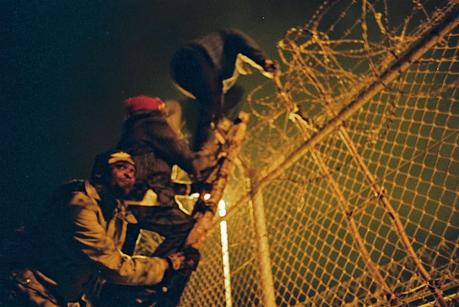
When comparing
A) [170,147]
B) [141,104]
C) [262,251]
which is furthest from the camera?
[141,104]

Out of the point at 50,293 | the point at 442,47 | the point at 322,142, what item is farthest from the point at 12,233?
the point at 442,47

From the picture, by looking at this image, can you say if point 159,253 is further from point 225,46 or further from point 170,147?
point 225,46

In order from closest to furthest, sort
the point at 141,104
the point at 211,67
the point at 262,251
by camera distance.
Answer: the point at 262,251 → the point at 141,104 → the point at 211,67

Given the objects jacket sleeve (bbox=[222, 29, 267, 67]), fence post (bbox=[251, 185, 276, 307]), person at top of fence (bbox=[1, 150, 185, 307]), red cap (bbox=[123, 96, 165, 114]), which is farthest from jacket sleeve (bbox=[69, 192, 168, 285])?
jacket sleeve (bbox=[222, 29, 267, 67])

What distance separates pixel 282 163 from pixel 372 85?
105 cm

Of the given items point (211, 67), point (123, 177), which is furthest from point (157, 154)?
point (211, 67)

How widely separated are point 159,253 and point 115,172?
Answer: 3.08ft

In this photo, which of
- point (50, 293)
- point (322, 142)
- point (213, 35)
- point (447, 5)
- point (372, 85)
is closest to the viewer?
point (447, 5)

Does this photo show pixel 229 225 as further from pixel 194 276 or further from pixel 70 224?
pixel 70 224

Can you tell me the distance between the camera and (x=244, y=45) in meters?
5.11

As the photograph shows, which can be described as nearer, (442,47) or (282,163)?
(442,47)

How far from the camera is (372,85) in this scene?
8.54 feet

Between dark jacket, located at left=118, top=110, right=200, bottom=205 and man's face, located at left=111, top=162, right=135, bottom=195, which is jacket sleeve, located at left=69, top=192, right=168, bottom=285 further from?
dark jacket, located at left=118, top=110, right=200, bottom=205

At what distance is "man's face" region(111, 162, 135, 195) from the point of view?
394cm
